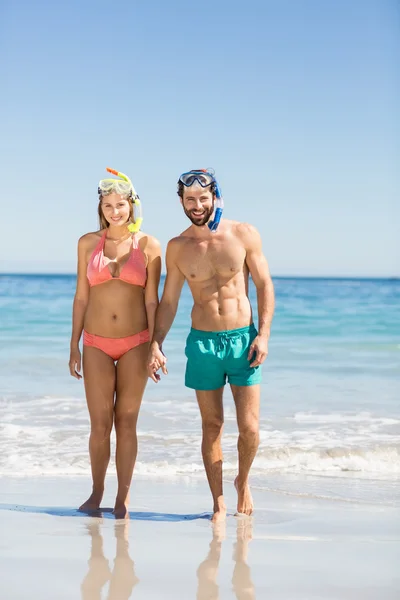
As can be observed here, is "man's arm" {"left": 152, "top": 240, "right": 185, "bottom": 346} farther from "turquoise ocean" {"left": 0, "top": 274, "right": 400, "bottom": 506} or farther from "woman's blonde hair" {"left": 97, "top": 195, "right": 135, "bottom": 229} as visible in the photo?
"turquoise ocean" {"left": 0, "top": 274, "right": 400, "bottom": 506}

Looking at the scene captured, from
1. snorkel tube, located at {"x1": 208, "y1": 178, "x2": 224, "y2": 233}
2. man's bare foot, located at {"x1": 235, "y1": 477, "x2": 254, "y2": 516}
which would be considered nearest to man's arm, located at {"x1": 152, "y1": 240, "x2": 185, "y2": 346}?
snorkel tube, located at {"x1": 208, "y1": 178, "x2": 224, "y2": 233}

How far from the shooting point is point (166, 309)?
4.79 metres

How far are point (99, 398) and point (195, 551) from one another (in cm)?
111

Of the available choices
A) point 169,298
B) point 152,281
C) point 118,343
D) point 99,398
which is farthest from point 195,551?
point 152,281

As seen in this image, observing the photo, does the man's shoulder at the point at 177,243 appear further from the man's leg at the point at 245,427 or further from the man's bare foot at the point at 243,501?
the man's bare foot at the point at 243,501

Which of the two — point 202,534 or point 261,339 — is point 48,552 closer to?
point 202,534

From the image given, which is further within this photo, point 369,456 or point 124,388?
point 369,456

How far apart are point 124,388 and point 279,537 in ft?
3.89

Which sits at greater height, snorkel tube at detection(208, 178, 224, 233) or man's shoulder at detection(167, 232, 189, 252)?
snorkel tube at detection(208, 178, 224, 233)

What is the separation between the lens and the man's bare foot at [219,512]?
4.82m

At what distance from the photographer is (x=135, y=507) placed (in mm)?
5273

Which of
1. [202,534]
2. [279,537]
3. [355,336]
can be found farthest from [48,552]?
[355,336]

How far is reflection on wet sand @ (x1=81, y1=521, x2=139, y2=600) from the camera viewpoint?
359cm

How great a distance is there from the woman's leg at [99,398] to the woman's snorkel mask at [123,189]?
75 cm
